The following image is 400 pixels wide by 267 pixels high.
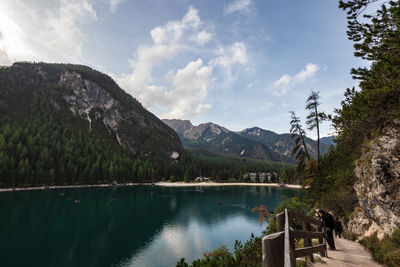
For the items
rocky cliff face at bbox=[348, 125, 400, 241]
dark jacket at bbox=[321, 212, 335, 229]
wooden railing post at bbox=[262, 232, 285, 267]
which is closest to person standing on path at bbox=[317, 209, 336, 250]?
dark jacket at bbox=[321, 212, 335, 229]

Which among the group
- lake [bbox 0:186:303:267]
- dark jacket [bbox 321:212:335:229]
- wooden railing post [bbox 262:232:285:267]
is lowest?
lake [bbox 0:186:303:267]

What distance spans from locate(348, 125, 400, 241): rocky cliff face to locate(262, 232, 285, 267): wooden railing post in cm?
1296

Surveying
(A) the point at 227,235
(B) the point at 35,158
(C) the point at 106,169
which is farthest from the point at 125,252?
(B) the point at 35,158

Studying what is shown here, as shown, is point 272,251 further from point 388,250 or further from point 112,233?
point 112,233

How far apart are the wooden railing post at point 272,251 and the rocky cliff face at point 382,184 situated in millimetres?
12959

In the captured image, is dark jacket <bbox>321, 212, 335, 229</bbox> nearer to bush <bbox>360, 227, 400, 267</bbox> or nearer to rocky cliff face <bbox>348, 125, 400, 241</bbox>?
bush <bbox>360, 227, 400, 267</bbox>

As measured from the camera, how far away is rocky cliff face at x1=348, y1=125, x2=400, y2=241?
40.1 feet

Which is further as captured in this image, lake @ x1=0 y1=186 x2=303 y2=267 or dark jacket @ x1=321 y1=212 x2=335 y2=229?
lake @ x1=0 y1=186 x2=303 y2=267

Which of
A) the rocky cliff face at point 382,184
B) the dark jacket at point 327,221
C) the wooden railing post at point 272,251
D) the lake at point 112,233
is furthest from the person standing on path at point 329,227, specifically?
the wooden railing post at point 272,251

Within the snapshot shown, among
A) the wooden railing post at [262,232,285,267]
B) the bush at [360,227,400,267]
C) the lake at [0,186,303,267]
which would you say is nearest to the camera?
the wooden railing post at [262,232,285,267]

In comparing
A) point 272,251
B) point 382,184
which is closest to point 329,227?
point 382,184

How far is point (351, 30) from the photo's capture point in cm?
1051

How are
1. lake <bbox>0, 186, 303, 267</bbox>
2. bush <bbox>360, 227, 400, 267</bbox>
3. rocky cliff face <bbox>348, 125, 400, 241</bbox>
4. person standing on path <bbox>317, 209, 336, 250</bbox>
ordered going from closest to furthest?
bush <bbox>360, 227, 400, 267</bbox> → person standing on path <bbox>317, 209, 336, 250</bbox> → rocky cliff face <bbox>348, 125, 400, 241</bbox> → lake <bbox>0, 186, 303, 267</bbox>

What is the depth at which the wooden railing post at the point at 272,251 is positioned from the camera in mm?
2691
